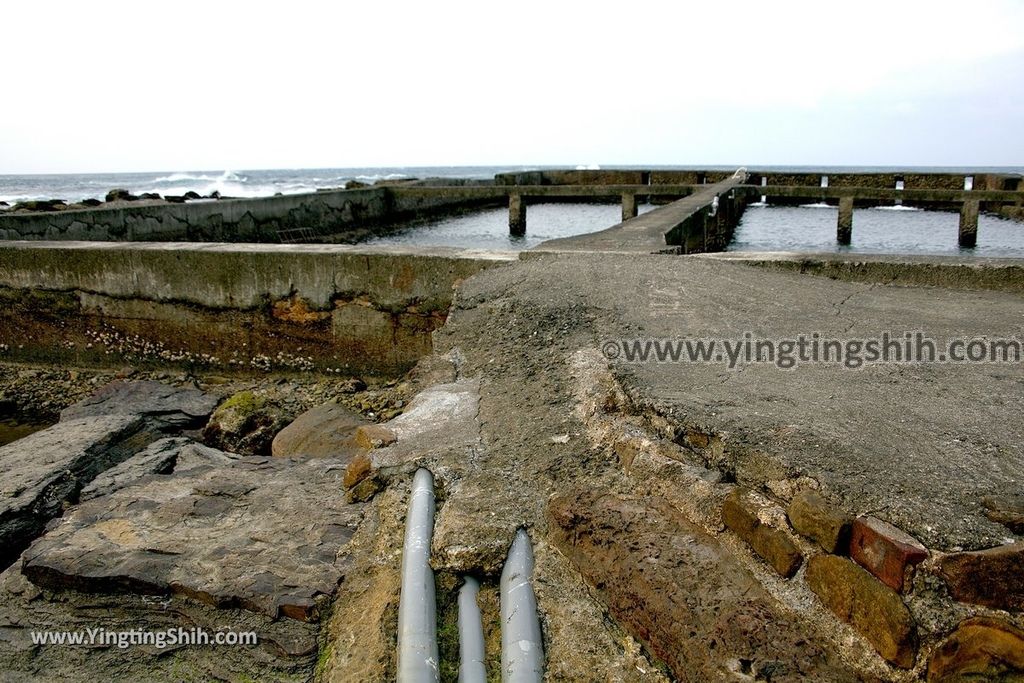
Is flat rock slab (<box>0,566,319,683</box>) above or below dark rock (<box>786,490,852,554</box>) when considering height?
below

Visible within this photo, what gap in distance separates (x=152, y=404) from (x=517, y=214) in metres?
10.3

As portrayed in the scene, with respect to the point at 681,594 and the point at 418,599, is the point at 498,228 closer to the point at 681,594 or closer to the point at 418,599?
the point at 418,599

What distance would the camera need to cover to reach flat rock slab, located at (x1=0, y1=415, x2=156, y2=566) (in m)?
3.04

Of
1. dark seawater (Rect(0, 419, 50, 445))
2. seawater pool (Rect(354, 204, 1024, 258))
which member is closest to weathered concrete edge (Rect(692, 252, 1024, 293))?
dark seawater (Rect(0, 419, 50, 445))

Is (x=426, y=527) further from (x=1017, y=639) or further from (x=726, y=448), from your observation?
(x=1017, y=639)

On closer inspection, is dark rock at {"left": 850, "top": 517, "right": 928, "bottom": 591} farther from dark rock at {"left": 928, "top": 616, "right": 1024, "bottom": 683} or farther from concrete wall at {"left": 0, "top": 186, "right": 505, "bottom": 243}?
concrete wall at {"left": 0, "top": 186, "right": 505, "bottom": 243}

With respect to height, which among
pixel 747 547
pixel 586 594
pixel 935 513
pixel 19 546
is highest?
pixel 935 513

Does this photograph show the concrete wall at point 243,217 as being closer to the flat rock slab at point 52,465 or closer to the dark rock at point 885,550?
the flat rock slab at point 52,465

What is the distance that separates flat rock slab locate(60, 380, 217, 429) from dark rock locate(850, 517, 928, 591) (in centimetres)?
391

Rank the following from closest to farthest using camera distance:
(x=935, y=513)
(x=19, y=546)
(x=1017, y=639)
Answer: (x=1017, y=639) < (x=935, y=513) < (x=19, y=546)

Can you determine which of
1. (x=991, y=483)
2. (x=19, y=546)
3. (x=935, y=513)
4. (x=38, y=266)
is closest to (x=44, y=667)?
(x=19, y=546)

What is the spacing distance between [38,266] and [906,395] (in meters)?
5.90

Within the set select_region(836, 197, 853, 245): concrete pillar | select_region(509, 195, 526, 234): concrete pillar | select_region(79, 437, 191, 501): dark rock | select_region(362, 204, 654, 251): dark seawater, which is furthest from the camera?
select_region(509, 195, 526, 234): concrete pillar

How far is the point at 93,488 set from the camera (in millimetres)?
3207
